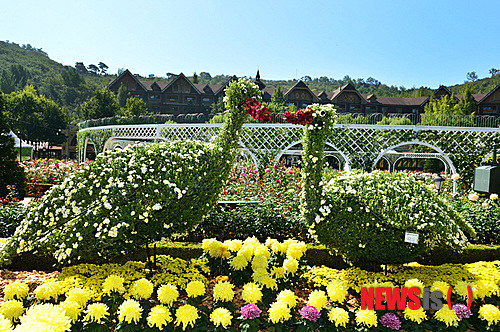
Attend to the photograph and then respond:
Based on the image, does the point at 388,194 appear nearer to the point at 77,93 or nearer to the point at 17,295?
the point at 17,295

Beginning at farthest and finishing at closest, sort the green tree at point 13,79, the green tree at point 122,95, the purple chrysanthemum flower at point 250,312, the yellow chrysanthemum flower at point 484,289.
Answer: the green tree at point 13,79, the green tree at point 122,95, the yellow chrysanthemum flower at point 484,289, the purple chrysanthemum flower at point 250,312

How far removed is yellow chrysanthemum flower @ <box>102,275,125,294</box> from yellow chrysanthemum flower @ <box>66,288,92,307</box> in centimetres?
17

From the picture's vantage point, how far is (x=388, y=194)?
12.1 feet

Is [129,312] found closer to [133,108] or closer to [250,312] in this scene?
[250,312]

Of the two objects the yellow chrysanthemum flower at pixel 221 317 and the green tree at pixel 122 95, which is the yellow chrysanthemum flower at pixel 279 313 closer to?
the yellow chrysanthemum flower at pixel 221 317

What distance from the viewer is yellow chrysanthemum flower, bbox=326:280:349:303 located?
3271mm

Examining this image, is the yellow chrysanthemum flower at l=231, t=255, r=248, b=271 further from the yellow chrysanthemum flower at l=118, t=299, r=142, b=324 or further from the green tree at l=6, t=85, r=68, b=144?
the green tree at l=6, t=85, r=68, b=144

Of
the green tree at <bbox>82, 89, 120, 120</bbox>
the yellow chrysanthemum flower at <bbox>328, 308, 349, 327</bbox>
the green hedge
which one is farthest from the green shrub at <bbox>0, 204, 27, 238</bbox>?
the green tree at <bbox>82, 89, 120, 120</bbox>

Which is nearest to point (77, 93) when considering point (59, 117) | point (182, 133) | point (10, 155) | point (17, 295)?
point (59, 117)

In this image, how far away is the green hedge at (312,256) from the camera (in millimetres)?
4633

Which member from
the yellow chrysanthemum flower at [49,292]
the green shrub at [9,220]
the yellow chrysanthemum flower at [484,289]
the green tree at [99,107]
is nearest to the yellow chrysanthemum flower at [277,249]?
the yellow chrysanthemum flower at [484,289]

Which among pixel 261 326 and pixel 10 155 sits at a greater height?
pixel 10 155

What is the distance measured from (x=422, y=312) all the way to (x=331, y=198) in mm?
1396

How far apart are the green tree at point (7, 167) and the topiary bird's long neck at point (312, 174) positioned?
7.53 meters
